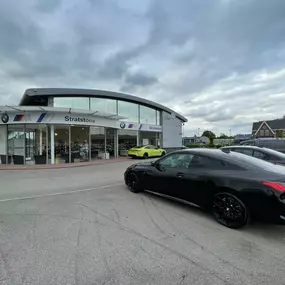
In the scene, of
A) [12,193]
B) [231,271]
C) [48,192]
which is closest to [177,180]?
[231,271]

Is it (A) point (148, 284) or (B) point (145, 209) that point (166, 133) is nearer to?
(B) point (145, 209)

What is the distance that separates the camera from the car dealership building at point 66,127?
16500mm

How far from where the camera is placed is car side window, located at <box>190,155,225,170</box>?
4.56 m

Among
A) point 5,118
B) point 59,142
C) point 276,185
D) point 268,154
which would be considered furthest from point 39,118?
point 276,185

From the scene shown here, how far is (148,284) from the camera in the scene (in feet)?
7.93

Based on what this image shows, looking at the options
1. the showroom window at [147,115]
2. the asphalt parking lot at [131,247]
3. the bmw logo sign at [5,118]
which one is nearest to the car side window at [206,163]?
the asphalt parking lot at [131,247]

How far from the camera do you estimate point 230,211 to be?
13.3 ft

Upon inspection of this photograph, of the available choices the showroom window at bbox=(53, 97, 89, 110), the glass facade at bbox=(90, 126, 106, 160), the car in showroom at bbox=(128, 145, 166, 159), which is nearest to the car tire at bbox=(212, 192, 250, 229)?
the glass facade at bbox=(90, 126, 106, 160)

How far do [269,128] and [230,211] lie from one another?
77382 millimetres

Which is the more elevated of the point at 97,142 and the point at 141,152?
the point at 97,142

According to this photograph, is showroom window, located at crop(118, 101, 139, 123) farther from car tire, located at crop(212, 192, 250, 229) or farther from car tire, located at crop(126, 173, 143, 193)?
car tire, located at crop(212, 192, 250, 229)

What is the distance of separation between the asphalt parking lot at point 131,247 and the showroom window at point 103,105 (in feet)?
59.9

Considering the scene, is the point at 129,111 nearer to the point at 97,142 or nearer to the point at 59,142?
the point at 97,142

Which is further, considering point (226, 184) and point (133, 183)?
point (133, 183)
